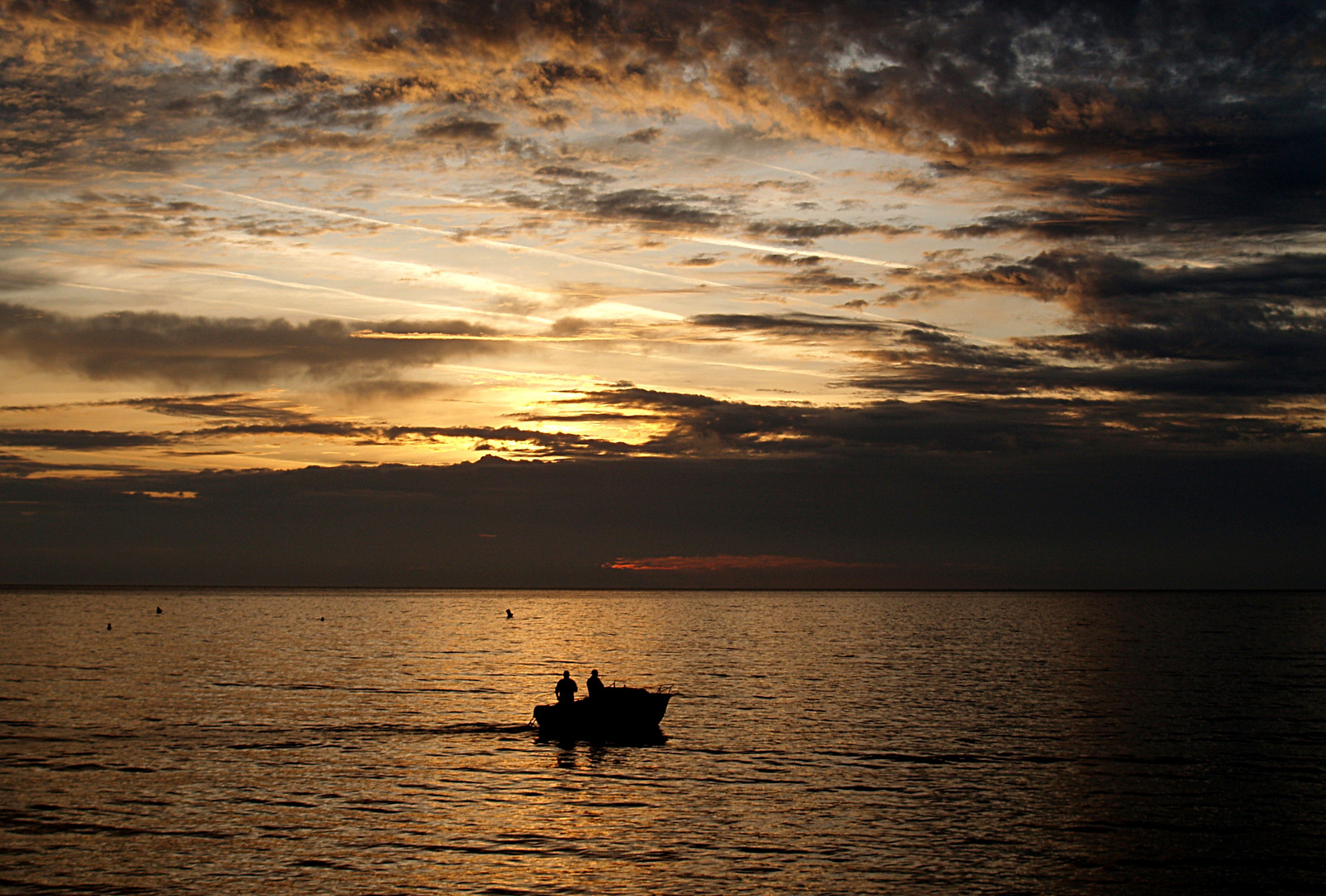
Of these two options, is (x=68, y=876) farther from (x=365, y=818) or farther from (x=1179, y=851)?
(x=1179, y=851)

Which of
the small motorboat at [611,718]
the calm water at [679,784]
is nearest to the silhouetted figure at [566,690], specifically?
the small motorboat at [611,718]

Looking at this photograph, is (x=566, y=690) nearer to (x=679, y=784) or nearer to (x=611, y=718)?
(x=611, y=718)

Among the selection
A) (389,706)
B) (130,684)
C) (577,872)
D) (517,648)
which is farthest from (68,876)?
(517,648)

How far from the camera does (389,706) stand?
6481 cm

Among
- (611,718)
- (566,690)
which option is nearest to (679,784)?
(611,718)

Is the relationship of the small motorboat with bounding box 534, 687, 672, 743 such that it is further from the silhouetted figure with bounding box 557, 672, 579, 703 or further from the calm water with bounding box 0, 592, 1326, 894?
the calm water with bounding box 0, 592, 1326, 894

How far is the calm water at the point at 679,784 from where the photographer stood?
29562 mm

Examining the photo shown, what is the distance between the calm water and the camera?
1164 inches

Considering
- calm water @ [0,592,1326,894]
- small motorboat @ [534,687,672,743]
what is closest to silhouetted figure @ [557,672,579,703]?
small motorboat @ [534,687,672,743]

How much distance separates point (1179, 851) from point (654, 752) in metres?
24.6

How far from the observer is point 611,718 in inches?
2069

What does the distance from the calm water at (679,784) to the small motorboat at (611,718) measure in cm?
158

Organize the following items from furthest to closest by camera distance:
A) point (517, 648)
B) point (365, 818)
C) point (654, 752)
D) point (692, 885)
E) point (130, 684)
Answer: point (517, 648), point (130, 684), point (654, 752), point (365, 818), point (692, 885)

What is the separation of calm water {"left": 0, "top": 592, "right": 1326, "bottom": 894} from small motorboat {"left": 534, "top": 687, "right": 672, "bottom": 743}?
1575 mm
